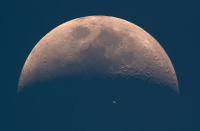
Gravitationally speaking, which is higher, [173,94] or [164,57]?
[164,57]

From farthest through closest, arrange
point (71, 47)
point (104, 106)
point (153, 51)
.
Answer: point (153, 51), point (71, 47), point (104, 106)

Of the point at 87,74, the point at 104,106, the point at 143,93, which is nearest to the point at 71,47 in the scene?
the point at 87,74

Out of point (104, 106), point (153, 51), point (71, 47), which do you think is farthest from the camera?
point (153, 51)

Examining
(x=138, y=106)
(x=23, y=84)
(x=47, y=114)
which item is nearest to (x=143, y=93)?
(x=138, y=106)

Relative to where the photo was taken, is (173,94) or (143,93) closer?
(143,93)

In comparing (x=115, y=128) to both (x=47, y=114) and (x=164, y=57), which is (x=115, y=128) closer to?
(x=47, y=114)

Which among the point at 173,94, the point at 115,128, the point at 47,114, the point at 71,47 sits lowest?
the point at 115,128

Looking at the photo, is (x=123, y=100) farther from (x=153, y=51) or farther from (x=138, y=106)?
(x=153, y=51)
